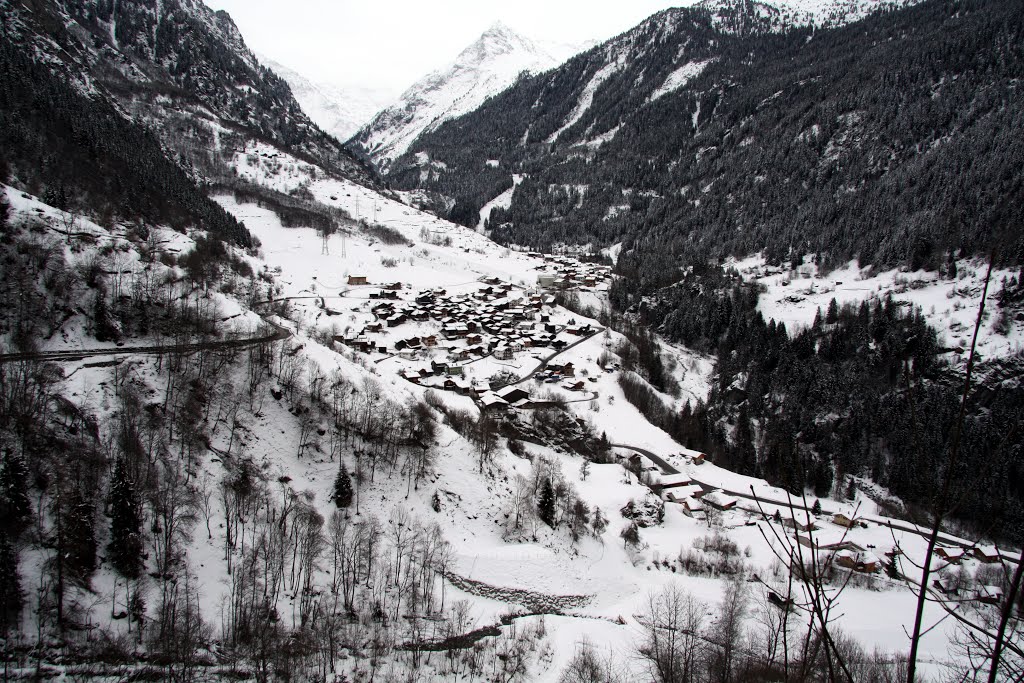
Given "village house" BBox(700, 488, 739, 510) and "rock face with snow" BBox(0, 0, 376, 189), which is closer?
"village house" BBox(700, 488, 739, 510)

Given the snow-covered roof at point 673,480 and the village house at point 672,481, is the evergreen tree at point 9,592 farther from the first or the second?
the snow-covered roof at point 673,480

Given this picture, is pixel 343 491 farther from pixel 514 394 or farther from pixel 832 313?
pixel 832 313

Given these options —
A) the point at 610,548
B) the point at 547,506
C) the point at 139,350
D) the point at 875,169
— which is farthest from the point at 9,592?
the point at 875,169

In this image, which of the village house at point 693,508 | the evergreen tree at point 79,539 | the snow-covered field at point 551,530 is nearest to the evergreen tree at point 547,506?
the snow-covered field at point 551,530

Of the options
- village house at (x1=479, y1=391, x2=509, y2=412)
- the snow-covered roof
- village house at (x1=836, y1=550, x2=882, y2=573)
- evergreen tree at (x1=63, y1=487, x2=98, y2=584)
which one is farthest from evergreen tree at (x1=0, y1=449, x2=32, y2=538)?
the snow-covered roof

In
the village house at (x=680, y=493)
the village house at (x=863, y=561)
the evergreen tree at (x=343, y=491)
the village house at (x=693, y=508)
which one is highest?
the evergreen tree at (x=343, y=491)

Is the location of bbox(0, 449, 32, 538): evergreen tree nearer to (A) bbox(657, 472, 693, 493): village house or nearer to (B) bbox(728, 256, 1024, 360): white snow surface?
(A) bbox(657, 472, 693, 493): village house
